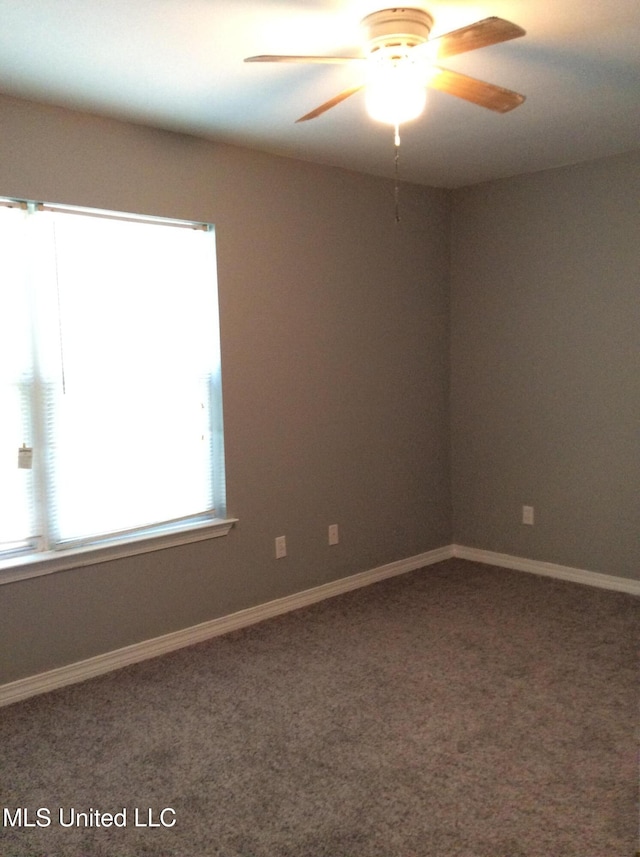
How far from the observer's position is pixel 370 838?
6.66ft

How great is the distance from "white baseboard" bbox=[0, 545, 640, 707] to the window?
0.47m

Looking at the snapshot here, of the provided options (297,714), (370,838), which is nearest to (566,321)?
(297,714)

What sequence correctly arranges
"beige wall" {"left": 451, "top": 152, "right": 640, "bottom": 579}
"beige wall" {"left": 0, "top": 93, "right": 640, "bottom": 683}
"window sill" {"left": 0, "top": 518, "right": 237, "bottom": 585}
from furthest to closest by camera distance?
"beige wall" {"left": 451, "top": 152, "right": 640, "bottom": 579}
"beige wall" {"left": 0, "top": 93, "right": 640, "bottom": 683}
"window sill" {"left": 0, "top": 518, "right": 237, "bottom": 585}

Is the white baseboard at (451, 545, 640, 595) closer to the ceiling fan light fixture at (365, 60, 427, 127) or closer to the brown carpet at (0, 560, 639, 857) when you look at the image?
the brown carpet at (0, 560, 639, 857)

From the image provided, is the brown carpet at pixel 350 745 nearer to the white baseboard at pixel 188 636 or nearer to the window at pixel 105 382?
the white baseboard at pixel 188 636

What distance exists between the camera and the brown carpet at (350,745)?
2.05 meters

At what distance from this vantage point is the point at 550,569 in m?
4.27

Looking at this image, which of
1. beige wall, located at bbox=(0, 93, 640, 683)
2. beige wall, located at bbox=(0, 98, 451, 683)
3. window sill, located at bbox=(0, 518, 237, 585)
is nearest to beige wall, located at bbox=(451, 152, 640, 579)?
beige wall, located at bbox=(0, 93, 640, 683)

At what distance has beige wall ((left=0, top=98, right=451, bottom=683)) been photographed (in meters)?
2.96

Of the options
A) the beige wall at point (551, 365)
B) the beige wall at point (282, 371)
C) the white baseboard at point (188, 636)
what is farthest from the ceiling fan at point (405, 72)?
the white baseboard at point (188, 636)

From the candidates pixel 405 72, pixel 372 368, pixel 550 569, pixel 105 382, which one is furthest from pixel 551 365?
pixel 105 382

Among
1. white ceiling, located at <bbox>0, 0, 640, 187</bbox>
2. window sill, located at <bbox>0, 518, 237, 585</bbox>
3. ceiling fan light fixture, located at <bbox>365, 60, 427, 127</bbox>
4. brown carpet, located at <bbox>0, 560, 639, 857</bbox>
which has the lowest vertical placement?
brown carpet, located at <bbox>0, 560, 639, 857</bbox>

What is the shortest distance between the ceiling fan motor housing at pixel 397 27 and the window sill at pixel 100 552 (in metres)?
2.18

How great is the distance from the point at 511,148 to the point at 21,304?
2482mm
